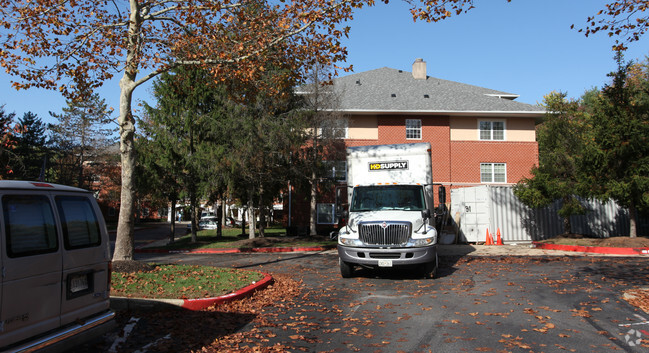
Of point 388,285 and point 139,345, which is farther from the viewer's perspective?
point 388,285

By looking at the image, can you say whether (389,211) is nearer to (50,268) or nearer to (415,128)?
(50,268)

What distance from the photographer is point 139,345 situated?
5.61m

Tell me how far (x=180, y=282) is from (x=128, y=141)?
12.2ft

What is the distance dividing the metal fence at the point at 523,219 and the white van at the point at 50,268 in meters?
18.8

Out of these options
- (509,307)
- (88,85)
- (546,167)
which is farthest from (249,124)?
(509,307)

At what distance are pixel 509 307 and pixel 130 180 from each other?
846 centimetres

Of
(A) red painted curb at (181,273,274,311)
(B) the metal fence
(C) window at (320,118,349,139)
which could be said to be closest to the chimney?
(C) window at (320,118,349,139)

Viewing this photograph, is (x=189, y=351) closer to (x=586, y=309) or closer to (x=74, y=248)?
(x=74, y=248)

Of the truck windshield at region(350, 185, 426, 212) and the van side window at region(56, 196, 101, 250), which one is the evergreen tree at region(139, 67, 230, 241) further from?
the van side window at region(56, 196, 101, 250)

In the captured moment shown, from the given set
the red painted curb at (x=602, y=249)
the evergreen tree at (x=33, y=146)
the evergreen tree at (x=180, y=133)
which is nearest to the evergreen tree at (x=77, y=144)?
the evergreen tree at (x=33, y=146)

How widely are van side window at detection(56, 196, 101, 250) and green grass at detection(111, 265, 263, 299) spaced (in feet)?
8.81

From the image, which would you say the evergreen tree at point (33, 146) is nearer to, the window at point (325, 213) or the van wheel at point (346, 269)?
the window at point (325, 213)

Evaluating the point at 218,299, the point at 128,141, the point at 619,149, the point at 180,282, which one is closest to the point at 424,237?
the point at 218,299

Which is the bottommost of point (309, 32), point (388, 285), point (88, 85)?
point (388, 285)
